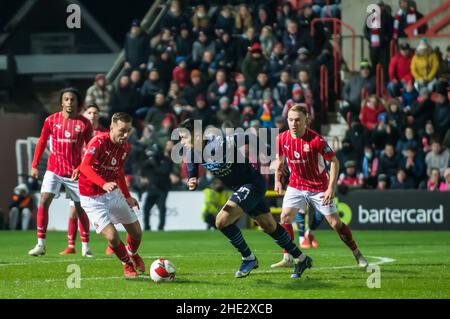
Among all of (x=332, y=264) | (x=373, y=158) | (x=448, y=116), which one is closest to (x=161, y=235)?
(x=373, y=158)

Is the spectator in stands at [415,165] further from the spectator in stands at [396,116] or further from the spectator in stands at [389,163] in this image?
the spectator in stands at [396,116]

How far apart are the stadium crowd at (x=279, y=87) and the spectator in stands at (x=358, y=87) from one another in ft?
0.08

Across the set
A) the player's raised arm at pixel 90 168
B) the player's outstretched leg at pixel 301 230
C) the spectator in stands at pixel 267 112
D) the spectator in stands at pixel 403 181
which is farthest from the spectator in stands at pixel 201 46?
the player's raised arm at pixel 90 168

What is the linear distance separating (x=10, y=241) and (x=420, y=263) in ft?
29.6

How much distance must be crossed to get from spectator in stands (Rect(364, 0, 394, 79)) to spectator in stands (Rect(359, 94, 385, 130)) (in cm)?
220

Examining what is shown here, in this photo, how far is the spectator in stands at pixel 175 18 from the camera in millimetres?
30094

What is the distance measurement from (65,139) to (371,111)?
11198 millimetres

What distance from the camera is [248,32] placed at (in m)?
28.2

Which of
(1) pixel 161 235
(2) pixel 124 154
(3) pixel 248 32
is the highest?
(3) pixel 248 32

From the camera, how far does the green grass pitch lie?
12.1 metres

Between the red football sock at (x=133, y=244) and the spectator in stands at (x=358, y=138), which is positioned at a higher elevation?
the spectator in stands at (x=358, y=138)

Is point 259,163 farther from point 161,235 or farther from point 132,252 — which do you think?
point 132,252

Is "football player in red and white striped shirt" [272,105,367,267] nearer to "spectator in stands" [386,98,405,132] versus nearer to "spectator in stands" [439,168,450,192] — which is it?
"spectator in stands" [439,168,450,192]

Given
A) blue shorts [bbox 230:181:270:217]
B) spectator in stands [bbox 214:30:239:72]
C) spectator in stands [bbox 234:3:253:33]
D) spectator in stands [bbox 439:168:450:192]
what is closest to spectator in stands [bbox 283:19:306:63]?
spectator in stands [bbox 234:3:253:33]
